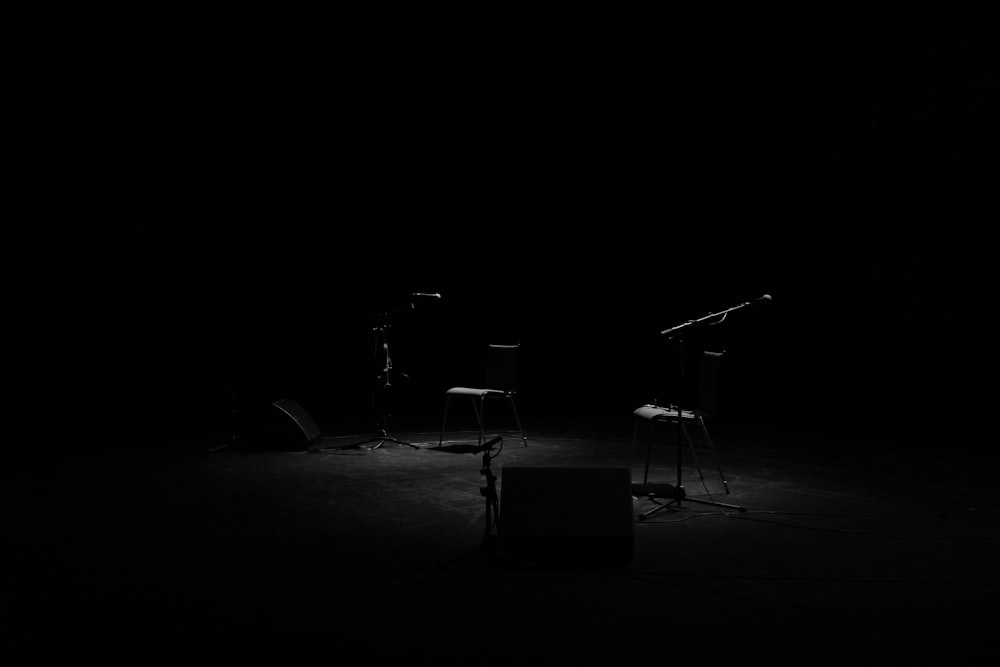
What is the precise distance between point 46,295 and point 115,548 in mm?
6066

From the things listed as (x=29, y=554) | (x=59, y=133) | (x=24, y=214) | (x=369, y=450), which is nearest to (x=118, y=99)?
(x=59, y=133)

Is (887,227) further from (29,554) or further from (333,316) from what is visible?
(29,554)

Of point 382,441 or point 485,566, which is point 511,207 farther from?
point 485,566

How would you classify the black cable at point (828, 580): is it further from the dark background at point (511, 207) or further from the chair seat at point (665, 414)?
the dark background at point (511, 207)

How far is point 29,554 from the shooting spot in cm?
362

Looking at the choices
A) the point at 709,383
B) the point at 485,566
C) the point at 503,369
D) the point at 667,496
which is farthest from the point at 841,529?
the point at 503,369

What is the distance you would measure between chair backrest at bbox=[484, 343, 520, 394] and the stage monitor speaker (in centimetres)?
341

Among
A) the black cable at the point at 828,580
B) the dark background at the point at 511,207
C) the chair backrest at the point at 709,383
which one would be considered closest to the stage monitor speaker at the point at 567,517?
the black cable at the point at 828,580

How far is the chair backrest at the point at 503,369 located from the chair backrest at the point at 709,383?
2.31 metres

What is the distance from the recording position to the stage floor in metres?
2.66

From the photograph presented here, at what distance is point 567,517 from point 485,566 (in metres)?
0.41

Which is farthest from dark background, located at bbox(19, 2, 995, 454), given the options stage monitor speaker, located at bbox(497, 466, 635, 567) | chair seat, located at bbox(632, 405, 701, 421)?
stage monitor speaker, located at bbox(497, 466, 635, 567)

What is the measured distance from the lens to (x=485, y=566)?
3.42 meters

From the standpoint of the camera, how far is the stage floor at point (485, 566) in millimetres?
2656
